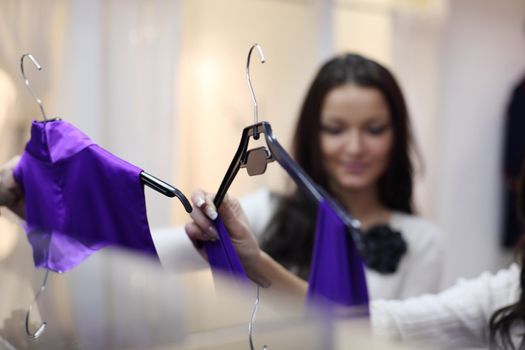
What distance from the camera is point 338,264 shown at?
16.7 inches

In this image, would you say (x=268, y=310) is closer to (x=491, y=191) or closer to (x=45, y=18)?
(x=45, y=18)

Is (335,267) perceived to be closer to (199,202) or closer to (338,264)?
(338,264)

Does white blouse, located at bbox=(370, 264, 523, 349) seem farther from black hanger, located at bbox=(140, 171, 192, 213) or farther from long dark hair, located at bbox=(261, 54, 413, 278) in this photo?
black hanger, located at bbox=(140, 171, 192, 213)

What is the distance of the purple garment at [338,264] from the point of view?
419mm

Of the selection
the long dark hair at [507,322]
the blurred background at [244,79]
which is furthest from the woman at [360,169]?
the long dark hair at [507,322]

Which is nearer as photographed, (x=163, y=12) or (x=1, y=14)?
(x=1, y=14)

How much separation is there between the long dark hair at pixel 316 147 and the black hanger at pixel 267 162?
0.54 m

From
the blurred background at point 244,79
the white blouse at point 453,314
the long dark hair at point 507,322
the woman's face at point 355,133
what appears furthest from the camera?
the blurred background at point 244,79

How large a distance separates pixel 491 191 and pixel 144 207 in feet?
6.39

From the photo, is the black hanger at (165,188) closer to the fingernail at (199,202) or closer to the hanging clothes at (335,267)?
the fingernail at (199,202)

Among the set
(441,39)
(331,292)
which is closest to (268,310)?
(331,292)

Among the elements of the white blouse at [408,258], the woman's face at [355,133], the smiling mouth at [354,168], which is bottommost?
the white blouse at [408,258]

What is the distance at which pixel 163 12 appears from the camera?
166 cm

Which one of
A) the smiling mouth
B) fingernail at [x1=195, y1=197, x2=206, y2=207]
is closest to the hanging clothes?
fingernail at [x1=195, y1=197, x2=206, y2=207]
